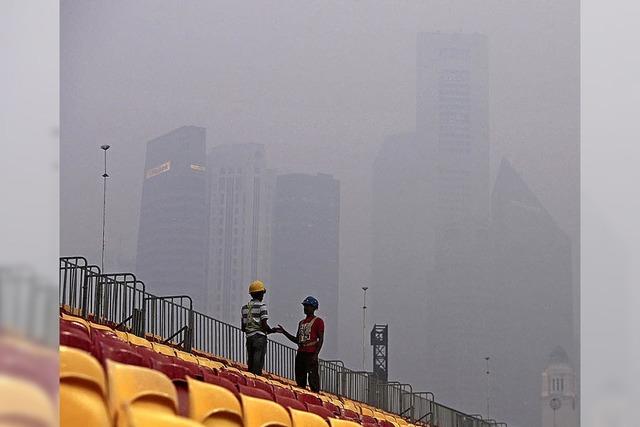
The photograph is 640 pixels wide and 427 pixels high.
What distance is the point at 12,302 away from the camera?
0.60 m

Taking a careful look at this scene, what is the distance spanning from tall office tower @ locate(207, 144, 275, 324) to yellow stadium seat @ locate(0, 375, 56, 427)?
12.8 feet

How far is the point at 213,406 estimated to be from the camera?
46.9 inches

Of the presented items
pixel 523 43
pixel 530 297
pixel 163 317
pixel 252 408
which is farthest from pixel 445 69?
pixel 252 408

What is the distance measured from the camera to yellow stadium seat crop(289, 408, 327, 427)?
4.80 feet

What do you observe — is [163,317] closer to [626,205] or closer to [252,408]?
[626,205]

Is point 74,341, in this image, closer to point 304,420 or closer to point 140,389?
point 140,389

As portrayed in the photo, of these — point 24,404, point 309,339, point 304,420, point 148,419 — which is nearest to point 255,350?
point 309,339

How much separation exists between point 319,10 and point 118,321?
1.83 m

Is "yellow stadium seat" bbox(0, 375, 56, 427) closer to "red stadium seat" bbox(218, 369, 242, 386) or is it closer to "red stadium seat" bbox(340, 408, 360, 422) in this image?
"red stadium seat" bbox(218, 369, 242, 386)

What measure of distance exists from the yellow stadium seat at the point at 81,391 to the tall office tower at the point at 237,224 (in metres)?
3.59

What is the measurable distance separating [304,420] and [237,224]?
10.1 ft

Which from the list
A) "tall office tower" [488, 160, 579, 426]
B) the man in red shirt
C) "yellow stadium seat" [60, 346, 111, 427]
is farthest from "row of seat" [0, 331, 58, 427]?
"tall office tower" [488, 160, 579, 426]

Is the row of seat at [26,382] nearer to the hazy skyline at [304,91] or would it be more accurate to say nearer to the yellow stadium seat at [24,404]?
the yellow stadium seat at [24,404]

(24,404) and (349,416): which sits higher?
(349,416)
